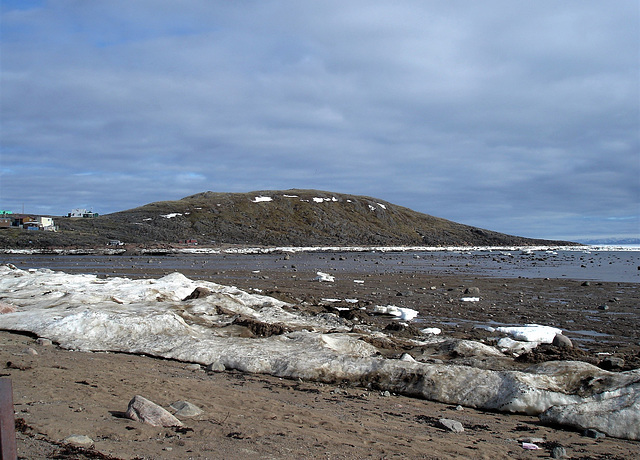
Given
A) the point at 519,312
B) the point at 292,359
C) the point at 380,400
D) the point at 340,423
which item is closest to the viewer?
the point at 340,423

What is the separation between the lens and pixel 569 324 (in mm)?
14945

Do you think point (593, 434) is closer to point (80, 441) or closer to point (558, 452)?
point (558, 452)

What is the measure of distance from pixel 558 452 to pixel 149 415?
4464 millimetres

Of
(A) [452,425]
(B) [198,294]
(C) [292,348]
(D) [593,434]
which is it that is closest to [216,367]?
(C) [292,348]

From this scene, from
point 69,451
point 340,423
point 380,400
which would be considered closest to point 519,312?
point 380,400

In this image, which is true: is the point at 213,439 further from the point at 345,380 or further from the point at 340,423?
the point at 345,380

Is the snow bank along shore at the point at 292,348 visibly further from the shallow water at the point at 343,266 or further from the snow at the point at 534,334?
the shallow water at the point at 343,266

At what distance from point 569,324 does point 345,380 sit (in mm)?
9816

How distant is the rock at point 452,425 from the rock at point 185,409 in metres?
2.99

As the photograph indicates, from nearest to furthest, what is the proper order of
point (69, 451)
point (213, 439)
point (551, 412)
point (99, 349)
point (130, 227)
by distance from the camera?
1. point (69, 451)
2. point (213, 439)
3. point (551, 412)
4. point (99, 349)
5. point (130, 227)

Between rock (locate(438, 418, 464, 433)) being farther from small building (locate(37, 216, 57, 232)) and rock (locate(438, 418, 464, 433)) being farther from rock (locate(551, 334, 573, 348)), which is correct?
small building (locate(37, 216, 57, 232))

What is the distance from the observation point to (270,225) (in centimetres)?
10944

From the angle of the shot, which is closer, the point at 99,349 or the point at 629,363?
the point at 629,363

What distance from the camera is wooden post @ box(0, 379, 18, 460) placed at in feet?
10.8
